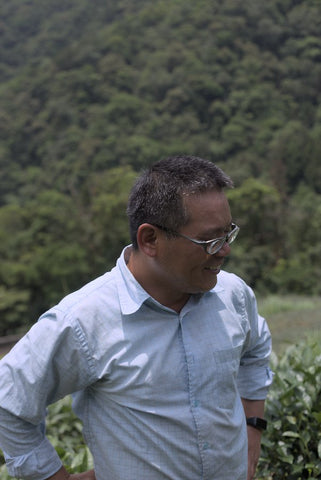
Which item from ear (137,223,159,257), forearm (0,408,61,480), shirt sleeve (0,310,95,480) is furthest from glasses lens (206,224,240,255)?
forearm (0,408,61,480)

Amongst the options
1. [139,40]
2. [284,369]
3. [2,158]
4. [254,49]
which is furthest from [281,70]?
[284,369]

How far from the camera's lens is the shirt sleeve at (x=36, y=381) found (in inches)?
55.9

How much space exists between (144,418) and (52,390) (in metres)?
0.26

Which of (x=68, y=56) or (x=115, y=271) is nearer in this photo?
(x=115, y=271)

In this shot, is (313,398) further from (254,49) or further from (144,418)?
→ (254,49)

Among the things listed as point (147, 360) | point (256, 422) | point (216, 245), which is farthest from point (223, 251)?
point (256, 422)

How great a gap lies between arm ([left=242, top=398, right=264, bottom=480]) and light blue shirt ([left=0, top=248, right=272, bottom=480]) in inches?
11.8

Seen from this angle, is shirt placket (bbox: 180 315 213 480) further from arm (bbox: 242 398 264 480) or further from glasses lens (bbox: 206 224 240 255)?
arm (bbox: 242 398 264 480)

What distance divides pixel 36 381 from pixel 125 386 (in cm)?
23

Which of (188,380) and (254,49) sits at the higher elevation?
(188,380)

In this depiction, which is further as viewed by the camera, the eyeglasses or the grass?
the grass

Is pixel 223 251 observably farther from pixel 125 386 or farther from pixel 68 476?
pixel 68 476

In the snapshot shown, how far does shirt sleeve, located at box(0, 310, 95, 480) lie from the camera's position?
4.66 ft

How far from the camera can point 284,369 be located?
2.61 meters
